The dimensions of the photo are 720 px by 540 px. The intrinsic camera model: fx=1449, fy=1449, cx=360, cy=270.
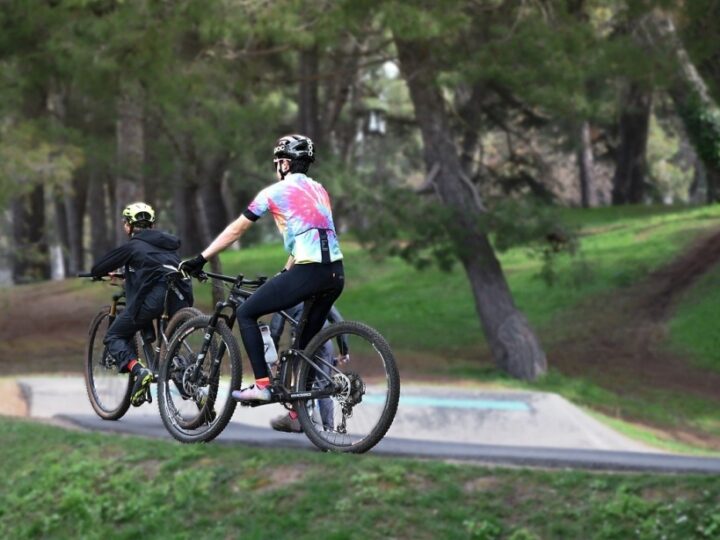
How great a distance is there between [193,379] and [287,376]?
1.49 ft

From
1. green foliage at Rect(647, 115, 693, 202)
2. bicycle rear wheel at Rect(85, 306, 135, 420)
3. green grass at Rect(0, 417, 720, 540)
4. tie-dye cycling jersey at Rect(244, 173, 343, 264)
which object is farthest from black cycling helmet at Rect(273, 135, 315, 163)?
green foliage at Rect(647, 115, 693, 202)

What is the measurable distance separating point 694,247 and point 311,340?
44.7 metres

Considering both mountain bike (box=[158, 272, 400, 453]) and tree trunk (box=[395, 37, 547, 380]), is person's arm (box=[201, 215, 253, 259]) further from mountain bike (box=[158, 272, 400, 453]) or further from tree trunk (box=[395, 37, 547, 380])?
tree trunk (box=[395, 37, 547, 380])

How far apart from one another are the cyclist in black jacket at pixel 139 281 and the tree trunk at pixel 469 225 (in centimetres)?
1929

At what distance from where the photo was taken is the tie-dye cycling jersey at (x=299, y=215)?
5.52 metres

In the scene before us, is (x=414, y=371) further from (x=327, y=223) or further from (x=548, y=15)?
(x=327, y=223)

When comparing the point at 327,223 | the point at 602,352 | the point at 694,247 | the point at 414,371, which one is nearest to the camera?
the point at 327,223

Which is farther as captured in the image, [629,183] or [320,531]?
[629,183]

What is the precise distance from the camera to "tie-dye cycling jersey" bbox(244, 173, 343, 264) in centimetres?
552

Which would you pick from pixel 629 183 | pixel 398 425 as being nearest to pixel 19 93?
pixel 398 425

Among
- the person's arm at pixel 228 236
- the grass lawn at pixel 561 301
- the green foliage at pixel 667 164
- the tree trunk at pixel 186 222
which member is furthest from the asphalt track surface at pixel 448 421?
the green foliage at pixel 667 164

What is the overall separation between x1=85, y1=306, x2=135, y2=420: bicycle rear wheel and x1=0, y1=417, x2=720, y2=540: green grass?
1445 cm

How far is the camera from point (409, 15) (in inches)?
730

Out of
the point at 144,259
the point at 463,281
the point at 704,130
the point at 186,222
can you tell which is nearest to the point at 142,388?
the point at 144,259
